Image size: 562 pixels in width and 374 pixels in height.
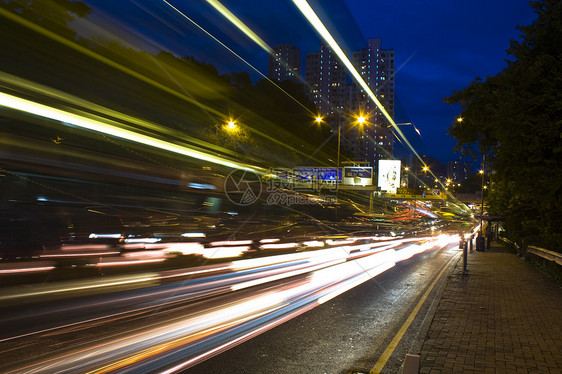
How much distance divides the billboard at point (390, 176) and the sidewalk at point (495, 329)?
3366 cm

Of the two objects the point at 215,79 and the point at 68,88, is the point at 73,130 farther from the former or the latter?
the point at 215,79

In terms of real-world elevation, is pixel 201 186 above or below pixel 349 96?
below

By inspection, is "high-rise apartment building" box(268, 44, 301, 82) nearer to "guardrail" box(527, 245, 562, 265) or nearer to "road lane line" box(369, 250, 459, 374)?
"guardrail" box(527, 245, 562, 265)

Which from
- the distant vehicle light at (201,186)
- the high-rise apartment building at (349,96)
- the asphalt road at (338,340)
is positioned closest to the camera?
the asphalt road at (338,340)

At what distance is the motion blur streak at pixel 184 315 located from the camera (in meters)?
4.93

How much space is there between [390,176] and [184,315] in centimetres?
4108

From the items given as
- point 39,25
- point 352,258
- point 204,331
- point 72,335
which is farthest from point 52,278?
point 352,258

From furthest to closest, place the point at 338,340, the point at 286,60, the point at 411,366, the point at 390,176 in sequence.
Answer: the point at 286,60
the point at 390,176
the point at 338,340
the point at 411,366

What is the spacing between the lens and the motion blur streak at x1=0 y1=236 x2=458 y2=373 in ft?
16.2

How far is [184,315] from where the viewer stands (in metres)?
7.10

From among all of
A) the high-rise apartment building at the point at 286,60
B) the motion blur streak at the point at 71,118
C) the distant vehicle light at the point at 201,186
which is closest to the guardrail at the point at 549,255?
the motion blur streak at the point at 71,118

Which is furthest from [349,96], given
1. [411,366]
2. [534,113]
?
[411,366]

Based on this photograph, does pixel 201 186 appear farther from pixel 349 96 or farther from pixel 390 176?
pixel 349 96

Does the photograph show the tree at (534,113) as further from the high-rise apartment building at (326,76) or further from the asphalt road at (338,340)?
the high-rise apartment building at (326,76)
